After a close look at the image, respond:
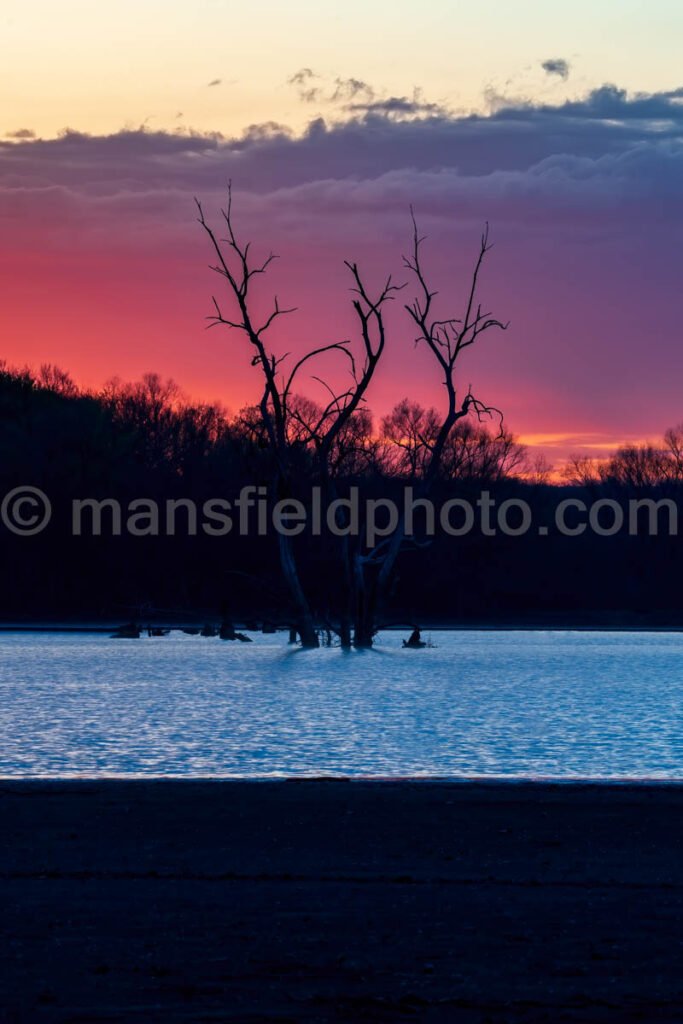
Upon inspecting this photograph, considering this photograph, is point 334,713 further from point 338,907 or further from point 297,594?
point 297,594

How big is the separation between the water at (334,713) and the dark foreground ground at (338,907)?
4952 millimetres

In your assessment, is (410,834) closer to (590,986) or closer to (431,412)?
(590,986)

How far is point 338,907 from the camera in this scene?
8.95 m

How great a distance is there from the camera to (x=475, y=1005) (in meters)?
6.82

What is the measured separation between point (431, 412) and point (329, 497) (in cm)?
5205

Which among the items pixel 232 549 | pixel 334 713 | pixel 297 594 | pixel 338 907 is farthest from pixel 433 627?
pixel 338 907

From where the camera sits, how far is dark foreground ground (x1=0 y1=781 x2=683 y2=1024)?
272 inches

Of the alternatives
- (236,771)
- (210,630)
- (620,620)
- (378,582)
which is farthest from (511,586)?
(236,771)

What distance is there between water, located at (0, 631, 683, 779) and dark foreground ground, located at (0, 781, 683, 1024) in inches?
195

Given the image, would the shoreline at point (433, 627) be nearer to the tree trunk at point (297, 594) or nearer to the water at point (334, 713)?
the tree trunk at point (297, 594)

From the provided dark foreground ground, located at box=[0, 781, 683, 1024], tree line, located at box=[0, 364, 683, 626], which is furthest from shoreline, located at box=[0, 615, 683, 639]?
dark foreground ground, located at box=[0, 781, 683, 1024]

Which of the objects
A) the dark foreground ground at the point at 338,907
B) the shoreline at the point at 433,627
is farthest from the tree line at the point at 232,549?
the dark foreground ground at the point at 338,907

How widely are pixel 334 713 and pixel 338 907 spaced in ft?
66.1

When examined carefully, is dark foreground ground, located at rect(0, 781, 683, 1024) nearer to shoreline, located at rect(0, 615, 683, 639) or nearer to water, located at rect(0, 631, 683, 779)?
water, located at rect(0, 631, 683, 779)
